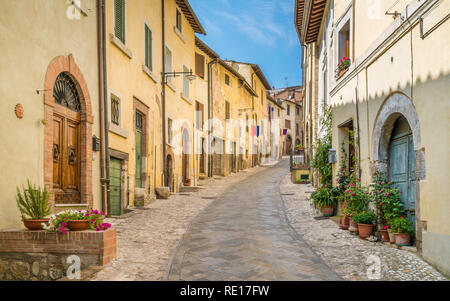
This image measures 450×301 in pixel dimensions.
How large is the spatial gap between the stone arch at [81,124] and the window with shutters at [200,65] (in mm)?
12073

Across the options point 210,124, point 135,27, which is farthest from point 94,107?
point 210,124

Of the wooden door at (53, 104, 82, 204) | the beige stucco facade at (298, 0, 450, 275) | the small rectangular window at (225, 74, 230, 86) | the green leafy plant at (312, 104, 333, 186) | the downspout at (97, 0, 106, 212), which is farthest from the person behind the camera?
the small rectangular window at (225, 74, 230, 86)

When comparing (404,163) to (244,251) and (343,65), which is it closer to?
(244,251)

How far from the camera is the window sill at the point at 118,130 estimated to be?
34.3 feet

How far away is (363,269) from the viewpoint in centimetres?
578

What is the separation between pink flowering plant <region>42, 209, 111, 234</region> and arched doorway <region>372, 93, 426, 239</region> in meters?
4.54

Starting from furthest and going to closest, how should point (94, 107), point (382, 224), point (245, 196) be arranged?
1. point (245, 196)
2. point (94, 107)
3. point (382, 224)

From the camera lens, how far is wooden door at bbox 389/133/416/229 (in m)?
Result: 7.00

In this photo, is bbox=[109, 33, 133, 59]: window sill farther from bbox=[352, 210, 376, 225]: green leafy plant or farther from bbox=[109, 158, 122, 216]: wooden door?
bbox=[352, 210, 376, 225]: green leafy plant

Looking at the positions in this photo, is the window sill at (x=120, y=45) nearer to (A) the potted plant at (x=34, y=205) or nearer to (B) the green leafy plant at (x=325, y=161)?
(A) the potted plant at (x=34, y=205)

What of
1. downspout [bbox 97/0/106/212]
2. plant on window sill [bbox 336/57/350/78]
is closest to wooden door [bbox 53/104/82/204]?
downspout [bbox 97/0/106/212]
